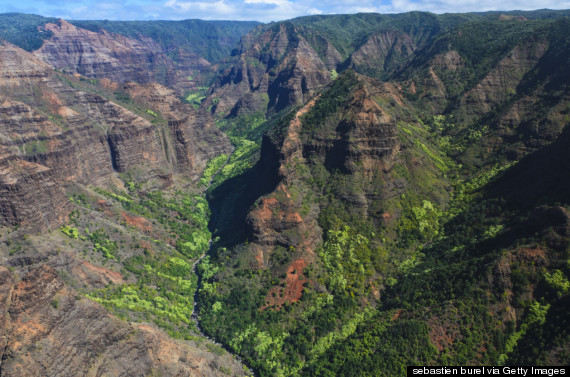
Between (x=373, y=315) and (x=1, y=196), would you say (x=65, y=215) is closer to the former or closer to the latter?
(x=1, y=196)

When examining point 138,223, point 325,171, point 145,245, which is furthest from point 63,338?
point 325,171

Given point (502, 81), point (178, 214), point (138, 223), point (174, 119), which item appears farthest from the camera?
point (174, 119)

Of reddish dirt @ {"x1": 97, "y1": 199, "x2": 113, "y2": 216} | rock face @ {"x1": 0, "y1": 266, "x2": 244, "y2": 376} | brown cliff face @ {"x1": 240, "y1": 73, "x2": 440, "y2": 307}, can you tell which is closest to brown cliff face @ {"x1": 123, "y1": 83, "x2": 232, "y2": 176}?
reddish dirt @ {"x1": 97, "y1": 199, "x2": 113, "y2": 216}

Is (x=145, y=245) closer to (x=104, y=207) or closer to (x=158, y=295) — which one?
(x=158, y=295)

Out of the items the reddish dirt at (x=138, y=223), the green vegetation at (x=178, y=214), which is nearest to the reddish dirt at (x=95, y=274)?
the reddish dirt at (x=138, y=223)

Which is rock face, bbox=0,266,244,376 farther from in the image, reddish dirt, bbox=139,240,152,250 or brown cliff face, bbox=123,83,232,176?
brown cliff face, bbox=123,83,232,176
